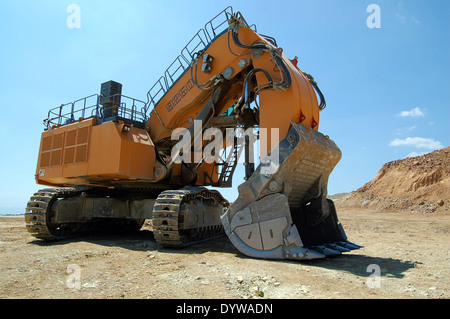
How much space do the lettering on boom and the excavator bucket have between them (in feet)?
10.5

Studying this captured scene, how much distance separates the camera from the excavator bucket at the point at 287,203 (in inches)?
200

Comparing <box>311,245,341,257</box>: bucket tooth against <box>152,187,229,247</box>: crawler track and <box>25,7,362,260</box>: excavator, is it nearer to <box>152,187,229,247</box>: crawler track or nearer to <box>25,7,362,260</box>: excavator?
<box>25,7,362,260</box>: excavator

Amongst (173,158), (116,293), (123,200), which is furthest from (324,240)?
(123,200)

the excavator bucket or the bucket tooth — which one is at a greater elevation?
the excavator bucket

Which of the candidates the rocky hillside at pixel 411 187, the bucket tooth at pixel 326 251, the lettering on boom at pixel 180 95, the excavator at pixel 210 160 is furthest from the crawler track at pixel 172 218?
the rocky hillside at pixel 411 187

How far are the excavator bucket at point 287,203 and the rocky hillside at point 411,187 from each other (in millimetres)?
20854

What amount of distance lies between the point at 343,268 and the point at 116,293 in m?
3.18

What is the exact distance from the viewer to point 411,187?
28141 mm

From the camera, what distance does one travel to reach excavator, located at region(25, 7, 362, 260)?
5426 millimetres

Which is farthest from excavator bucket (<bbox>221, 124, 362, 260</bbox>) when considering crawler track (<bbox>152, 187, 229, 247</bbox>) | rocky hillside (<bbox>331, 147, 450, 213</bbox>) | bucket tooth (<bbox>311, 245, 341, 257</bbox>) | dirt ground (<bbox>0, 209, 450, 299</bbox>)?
rocky hillside (<bbox>331, 147, 450, 213</bbox>)

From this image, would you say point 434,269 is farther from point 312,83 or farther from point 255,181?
point 312,83

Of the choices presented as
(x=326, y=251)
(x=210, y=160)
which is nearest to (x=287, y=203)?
(x=326, y=251)

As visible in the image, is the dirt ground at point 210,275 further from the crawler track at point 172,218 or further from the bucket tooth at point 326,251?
the crawler track at point 172,218

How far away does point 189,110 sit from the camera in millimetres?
7848
